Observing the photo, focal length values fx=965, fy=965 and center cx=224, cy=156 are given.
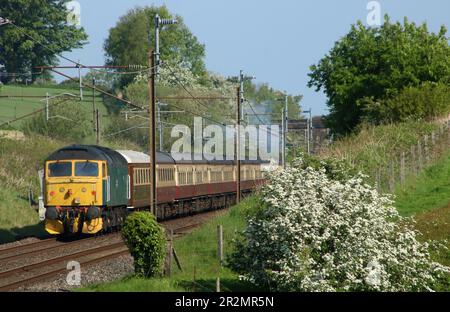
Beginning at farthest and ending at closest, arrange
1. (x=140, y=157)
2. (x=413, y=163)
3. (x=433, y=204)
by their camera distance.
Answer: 1. (x=140, y=157)
2. (x=413, y=163)
3. (x=433, y=204)

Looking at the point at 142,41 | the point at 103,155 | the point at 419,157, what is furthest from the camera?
the point at 142,41

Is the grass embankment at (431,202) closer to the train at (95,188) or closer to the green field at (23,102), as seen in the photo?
the train at (95,188)

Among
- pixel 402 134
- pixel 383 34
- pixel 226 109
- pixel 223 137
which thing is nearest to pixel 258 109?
pixel 226 109

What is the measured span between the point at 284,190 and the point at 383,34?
3866cm

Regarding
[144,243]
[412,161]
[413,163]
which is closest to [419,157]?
[412,161]

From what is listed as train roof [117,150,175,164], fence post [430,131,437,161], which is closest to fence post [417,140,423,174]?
fence post [430,131,437,161]

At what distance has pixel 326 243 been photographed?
57.4ft

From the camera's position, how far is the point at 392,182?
1266 inches

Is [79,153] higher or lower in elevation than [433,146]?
lower

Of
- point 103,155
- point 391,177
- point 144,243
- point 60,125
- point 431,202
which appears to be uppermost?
point 60,125

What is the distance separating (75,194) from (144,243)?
1445 centimetres

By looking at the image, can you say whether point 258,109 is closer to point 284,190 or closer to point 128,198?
point 128,198

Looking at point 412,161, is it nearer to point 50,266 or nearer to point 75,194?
point 75,194
